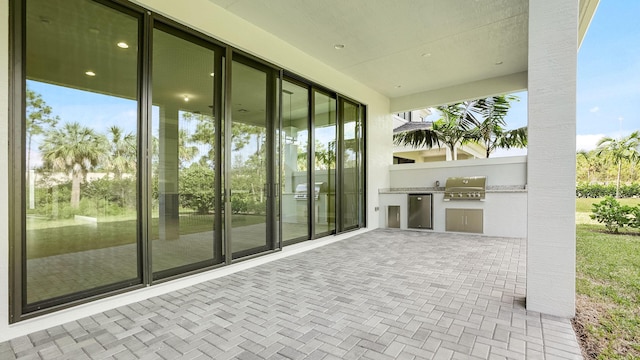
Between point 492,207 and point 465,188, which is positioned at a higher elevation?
point 465,188

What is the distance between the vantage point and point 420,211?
6.87 meters

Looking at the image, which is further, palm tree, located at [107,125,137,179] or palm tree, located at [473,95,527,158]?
palm tree, located at [473,95,527,158]

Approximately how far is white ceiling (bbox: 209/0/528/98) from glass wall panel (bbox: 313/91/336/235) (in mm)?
794

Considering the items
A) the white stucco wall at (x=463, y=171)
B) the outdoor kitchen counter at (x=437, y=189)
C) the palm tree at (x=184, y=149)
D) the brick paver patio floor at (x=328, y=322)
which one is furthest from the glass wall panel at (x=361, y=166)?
the palm tree at (x=184, y=149)

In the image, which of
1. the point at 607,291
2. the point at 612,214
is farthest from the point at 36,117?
the point at 612,214

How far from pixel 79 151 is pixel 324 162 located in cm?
372

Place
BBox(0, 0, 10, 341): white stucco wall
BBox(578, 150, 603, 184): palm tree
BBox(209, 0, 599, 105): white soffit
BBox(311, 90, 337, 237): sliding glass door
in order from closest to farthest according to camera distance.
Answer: BBox(0, 0, 10, 341): white stucco wall
BBox(209, 0, 599, 105): white soffit
BBox(578, 150, 603, 184): palm tree
BBox(311, 90, 337, 237): sliding glass door

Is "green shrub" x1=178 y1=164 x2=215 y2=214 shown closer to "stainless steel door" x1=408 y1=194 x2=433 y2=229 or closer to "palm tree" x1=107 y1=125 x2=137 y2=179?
"palm tree" x1=107 y1=125 x2=137 y2=179

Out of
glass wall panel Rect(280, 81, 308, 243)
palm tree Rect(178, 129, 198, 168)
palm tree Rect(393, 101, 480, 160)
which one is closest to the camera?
palm tree Rect(178, 129, 198, 168)

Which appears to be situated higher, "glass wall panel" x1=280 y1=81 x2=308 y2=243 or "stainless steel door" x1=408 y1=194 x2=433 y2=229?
"glass wall panel" x1=280 y1=81 x2=308 y2=243

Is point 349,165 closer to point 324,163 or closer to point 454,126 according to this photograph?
point 324,163

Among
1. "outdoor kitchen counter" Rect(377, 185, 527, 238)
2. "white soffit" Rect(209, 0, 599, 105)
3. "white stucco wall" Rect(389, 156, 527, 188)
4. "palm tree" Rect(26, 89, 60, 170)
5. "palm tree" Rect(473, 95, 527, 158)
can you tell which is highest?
"white soffit" Rect(209, 0, 599, 105)

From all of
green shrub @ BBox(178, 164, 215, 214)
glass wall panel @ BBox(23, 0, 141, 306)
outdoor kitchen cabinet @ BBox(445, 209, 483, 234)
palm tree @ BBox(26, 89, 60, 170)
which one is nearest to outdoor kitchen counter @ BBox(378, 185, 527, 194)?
outdoor kitchen cabinet @ BBox(445, 209, 483, 234)

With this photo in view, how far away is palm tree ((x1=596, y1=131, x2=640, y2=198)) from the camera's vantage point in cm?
343
